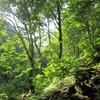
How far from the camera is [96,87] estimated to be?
219 inches

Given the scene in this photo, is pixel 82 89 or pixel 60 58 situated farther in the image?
pixel 60 58

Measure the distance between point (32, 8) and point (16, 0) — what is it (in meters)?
1.25

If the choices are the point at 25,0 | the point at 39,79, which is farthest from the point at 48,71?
the point at 25,0

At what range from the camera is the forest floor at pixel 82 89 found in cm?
563

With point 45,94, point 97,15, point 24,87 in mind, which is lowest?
point 24,87

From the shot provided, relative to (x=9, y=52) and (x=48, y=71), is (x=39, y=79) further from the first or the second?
(x=9, y=52)

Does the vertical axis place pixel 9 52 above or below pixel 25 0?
below

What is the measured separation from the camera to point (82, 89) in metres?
5.96

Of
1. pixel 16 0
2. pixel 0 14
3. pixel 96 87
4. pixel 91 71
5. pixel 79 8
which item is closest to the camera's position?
pixel 96 87

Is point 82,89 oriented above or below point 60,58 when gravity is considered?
below

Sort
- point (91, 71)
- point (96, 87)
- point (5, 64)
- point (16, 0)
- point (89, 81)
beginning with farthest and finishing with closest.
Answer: point (5, 64)
point (16, 0)
point (91, 71)
point (89, 81)
point (96, 87)

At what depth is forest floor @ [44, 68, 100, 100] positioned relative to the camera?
5.63 metres

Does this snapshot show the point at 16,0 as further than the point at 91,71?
Yes

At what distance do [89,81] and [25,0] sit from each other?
8.27 m
